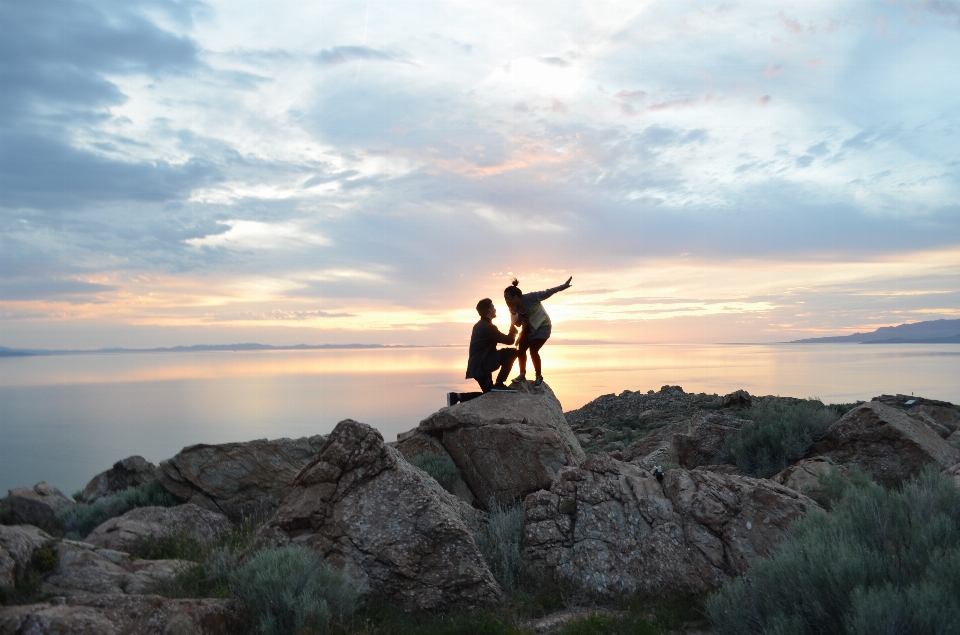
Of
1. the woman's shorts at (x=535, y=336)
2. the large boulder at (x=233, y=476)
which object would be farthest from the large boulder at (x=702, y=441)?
the large boulder at (x=233, y=476)

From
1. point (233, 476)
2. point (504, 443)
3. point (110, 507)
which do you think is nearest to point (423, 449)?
point (504, 443)

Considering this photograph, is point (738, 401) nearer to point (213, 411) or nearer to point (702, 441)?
point (702, 441)

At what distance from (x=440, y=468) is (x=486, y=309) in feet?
11.1

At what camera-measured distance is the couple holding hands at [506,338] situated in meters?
12.5

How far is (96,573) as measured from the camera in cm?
687

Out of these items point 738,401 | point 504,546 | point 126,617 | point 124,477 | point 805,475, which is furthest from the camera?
point 738,401

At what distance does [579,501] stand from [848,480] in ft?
→ 10.3

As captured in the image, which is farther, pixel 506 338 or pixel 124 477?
pixel 124 477

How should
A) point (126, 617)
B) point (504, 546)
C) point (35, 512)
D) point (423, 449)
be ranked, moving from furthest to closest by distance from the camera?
point (35, 512)
point (423, 449)
point (504, 546)
point (126, 617)

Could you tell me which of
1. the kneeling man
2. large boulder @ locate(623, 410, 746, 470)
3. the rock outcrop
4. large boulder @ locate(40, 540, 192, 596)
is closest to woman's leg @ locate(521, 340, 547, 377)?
the kneeling man

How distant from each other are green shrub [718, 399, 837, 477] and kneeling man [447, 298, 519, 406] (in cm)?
432

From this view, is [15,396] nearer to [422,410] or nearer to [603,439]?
[422,410]

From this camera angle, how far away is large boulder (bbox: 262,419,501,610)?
6.68 m

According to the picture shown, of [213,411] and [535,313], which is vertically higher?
[535,313]
